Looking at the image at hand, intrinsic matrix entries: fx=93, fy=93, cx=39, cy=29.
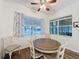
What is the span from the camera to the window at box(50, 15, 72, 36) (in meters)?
5.51

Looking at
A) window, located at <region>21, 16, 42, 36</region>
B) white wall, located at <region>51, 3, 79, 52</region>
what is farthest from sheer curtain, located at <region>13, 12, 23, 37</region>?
white wall, located at <region>51, 3, 79, 52</region>

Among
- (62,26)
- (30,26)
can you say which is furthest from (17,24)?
(62,26)

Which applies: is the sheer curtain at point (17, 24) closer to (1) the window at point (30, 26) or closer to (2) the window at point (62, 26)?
(1) the window at point (30, 26)

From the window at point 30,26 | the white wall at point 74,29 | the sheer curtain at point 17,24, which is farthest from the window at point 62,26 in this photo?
the sheer curtain at point 17,24

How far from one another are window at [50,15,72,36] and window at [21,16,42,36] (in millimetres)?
1010

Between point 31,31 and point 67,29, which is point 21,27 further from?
point 67,29

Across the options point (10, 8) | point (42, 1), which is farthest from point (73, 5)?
point (10, 8)

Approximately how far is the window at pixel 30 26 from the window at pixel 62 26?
1010 mm

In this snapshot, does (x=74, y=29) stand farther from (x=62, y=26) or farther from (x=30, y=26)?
(x=30, y=26)

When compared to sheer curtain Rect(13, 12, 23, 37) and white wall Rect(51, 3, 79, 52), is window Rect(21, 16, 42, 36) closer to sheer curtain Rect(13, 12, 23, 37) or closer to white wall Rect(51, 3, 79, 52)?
sheer curtain Rect(13, 12, 23, 37)

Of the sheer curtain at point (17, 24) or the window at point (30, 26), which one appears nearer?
the sheer curtain at point (17, 24)

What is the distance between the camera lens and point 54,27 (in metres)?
7.08

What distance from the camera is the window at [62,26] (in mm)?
5512

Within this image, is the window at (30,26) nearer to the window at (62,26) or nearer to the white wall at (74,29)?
the window at (62,26)
